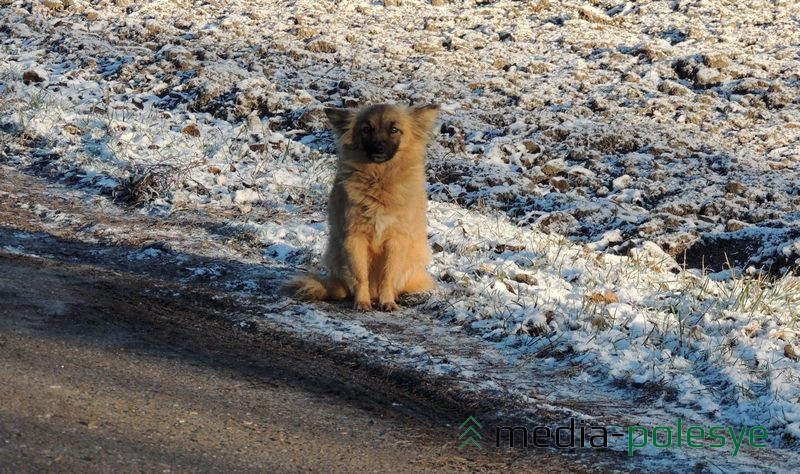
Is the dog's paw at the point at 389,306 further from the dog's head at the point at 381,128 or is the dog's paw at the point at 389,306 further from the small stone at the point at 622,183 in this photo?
the small stone at the point at 622,183

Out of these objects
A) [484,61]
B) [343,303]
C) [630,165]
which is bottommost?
[343,303]

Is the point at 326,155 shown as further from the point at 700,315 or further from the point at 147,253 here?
the point at 700,315

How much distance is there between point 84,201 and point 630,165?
6.15m

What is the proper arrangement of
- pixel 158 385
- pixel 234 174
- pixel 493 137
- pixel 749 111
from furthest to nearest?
pixel 749 111, pixel 493 137, pixel 234 174, pixel 158 385

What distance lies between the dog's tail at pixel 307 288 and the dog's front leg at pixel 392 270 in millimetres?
451

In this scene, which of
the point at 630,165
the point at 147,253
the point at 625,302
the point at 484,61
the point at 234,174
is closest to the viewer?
the point at 625,302

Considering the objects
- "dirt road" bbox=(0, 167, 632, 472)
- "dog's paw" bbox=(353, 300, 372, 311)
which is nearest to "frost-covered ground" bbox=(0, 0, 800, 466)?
"dog's paw" bbox=(353, 300, 372, 311)

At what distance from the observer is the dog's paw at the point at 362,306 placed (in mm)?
6387

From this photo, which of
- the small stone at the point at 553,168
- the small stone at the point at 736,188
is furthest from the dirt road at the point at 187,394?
the small stone at the point at 736,188

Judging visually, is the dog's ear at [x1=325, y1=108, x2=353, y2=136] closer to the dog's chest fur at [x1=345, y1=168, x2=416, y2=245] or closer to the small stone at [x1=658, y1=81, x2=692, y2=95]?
the dog's chest fur at [x1=345, y1=168, x2=416, y2=245]

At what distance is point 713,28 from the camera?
14422 mm

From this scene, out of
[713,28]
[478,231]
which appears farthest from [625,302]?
[713,28]

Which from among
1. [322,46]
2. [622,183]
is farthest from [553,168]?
[322,46]

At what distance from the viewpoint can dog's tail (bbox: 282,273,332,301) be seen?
640cm
